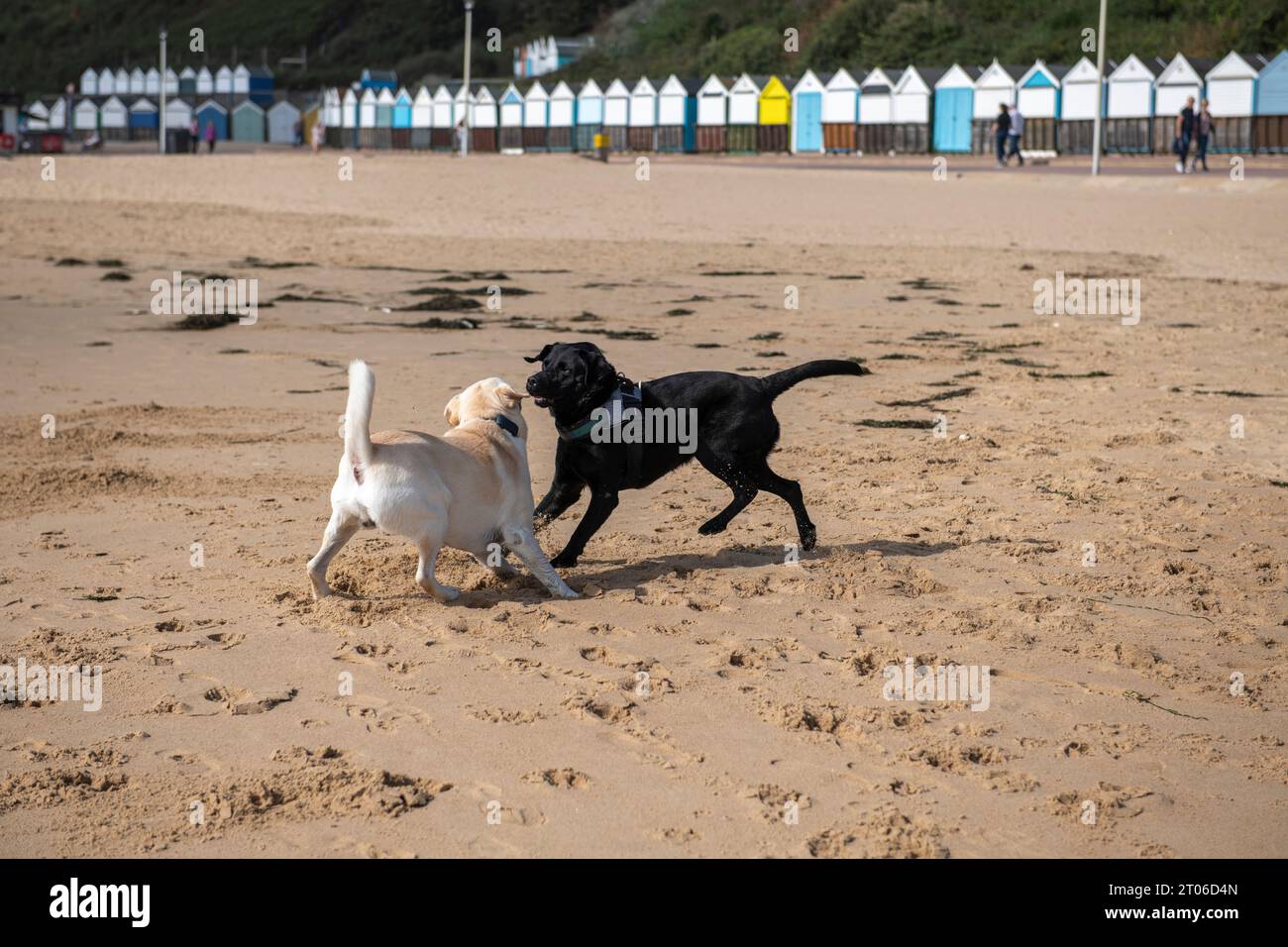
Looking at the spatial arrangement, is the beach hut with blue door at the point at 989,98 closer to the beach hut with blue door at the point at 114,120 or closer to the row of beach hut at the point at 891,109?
the row of beach hut at the point at 891,109

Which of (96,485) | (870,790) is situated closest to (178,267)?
(96,485)

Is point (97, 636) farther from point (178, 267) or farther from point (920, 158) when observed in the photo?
point (920, 158)

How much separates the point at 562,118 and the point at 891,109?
2014 cm

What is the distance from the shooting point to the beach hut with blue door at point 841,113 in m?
52.7

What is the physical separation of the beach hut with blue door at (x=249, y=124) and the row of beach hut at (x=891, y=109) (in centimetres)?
1984

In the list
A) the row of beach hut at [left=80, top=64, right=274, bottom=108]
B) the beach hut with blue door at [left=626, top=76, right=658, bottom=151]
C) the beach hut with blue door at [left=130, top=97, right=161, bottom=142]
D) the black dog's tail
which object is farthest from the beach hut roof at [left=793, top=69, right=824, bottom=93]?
the row of beach hut at [left=80, top=64, right=274, bottom=108]

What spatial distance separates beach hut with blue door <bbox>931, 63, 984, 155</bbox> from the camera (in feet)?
161

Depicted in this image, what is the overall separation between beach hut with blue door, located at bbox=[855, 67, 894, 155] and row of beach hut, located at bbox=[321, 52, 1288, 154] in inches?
1.7

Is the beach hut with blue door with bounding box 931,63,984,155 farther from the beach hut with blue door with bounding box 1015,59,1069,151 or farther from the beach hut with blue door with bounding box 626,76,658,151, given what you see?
the beach hut with blue door with bounding box 626,76,658,151

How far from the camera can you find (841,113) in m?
53.2

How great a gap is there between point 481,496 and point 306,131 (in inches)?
3450

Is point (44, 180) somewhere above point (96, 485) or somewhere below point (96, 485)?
above

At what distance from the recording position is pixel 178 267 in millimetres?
17828
